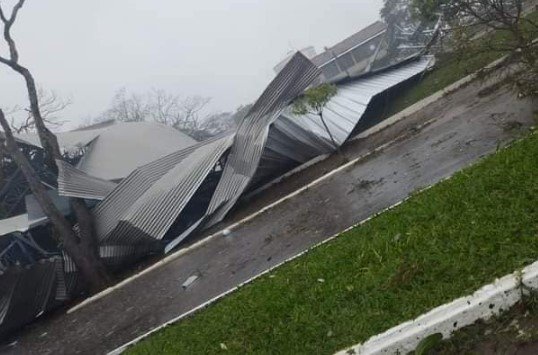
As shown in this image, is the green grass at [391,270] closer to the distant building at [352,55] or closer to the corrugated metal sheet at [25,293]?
the corrugated metal sheet at [25,293]

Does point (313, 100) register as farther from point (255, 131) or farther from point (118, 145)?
point (118, 145)

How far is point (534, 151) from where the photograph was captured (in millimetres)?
4965

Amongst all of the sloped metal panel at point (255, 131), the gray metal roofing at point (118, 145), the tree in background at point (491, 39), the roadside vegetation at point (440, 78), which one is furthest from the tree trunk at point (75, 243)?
the roadside vegetation at point (440, 78)

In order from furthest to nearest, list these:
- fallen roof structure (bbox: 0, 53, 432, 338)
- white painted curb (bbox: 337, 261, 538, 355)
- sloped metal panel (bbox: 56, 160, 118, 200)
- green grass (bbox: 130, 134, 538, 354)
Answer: sloped metal panel (bbox: 56, 160, 118, 200) → fallen roof structure (bbox: 0, 53, 432, 338) → green grass (bbox: 130, 134, 538, 354) → white painted curb (bbox: 337, 261, 538, 355)

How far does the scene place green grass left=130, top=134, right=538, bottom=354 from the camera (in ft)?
11.6

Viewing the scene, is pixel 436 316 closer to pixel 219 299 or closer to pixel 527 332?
pixel 527 332

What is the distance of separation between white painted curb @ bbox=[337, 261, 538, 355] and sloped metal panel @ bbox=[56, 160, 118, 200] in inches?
426

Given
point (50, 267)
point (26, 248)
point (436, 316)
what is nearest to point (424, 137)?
point (436, 316)

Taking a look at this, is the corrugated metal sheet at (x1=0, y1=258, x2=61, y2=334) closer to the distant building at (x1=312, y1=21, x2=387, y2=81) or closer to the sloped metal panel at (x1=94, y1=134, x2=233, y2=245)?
the sloped metal panel at (x1=94, y1=134, x2=233, y2=245)

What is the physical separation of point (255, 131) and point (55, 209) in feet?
18.4

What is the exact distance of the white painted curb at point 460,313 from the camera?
307cm

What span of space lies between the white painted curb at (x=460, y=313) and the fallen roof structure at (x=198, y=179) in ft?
30.1

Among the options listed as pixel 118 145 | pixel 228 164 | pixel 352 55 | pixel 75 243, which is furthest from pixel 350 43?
pixel 75 243

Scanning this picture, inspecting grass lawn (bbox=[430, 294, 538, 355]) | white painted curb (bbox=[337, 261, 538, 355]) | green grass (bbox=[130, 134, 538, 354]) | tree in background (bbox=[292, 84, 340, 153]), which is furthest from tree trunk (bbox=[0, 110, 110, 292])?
grass lawn (bbox=[430, 294, 538, 355])
